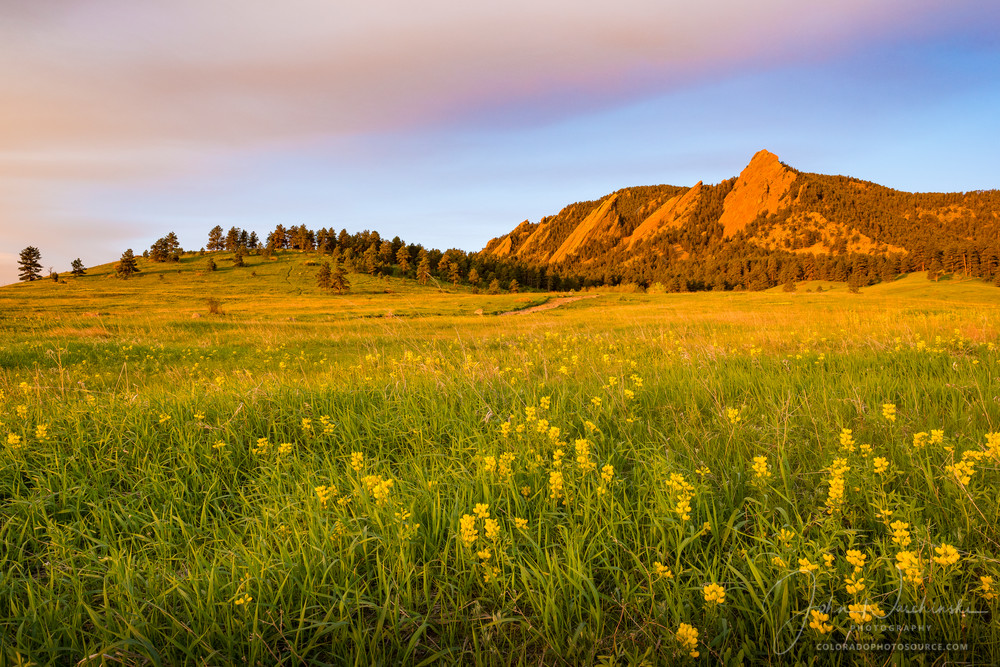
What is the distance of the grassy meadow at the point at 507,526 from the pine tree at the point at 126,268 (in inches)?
5121

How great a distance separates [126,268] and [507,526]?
444ft

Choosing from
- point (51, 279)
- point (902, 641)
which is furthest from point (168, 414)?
point (51, 279)

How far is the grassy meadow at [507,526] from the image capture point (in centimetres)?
183

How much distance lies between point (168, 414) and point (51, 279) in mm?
145916

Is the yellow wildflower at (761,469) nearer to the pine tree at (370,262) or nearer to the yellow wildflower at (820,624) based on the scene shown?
the yellow wildflower at (820,624)

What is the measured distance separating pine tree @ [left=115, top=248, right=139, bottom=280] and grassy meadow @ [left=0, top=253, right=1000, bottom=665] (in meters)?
130

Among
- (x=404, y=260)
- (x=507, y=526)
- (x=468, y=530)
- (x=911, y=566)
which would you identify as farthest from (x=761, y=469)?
(x=404, y=260)

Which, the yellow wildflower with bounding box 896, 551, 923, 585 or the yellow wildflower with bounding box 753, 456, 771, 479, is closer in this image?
the yellow wildflower with bounding box 896, 551, 923, 585

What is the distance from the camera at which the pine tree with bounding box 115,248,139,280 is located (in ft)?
335

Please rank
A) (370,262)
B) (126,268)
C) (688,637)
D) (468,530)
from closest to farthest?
(688,637)
(468,530)
(126,268)
(370,262)

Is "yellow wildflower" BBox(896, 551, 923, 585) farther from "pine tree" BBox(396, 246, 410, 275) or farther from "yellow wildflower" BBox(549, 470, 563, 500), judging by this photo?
"pine tree" BBox(396, 246, 410, 275)

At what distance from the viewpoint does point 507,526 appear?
250cm

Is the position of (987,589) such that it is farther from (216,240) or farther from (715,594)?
(216,240)

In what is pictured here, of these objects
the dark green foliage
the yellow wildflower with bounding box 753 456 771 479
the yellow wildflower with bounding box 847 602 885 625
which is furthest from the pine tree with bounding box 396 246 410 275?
the yellow wildflower with bounding box 847 602 885 625
